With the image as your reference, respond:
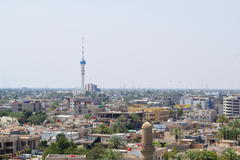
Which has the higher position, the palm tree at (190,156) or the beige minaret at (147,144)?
the beige minaret at (147,144)

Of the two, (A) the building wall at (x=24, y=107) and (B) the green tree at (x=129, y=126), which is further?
(A) the building wall at (x=24, y=107)

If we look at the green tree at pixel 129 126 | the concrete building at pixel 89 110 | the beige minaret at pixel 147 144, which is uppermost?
the beige minaret at pixel 147 144

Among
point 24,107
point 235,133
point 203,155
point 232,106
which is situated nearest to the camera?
point 203,155

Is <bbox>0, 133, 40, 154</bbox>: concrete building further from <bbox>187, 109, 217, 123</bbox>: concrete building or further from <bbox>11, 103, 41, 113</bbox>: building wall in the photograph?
<bbox>11, 103, 41, 113</bbox>: building wall

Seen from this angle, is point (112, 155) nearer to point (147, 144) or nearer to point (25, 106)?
Result: point (147, 144)

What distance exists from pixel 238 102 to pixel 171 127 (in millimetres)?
48235

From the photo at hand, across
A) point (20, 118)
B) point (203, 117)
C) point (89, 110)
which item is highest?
point (89, 110)

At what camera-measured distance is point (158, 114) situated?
117 metres

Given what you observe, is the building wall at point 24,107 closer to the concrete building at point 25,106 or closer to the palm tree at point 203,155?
the concrete building at point 25,106

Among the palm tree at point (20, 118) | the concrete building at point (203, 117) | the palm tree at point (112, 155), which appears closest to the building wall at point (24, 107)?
the palm tree at point (20, 118)

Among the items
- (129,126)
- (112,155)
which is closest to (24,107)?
(129,126)

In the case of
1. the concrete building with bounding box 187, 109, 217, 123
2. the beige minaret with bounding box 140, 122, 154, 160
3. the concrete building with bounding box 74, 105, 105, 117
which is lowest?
the concrete building with bounding box 187, 109, 217, 123

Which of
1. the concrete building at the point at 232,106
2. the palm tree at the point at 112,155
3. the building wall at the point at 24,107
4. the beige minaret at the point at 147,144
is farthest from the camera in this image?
the building wall at the point at 24,107

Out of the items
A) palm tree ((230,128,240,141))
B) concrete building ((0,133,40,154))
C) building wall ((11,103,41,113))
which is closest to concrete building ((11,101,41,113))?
building wall ((11,103,41,113))
